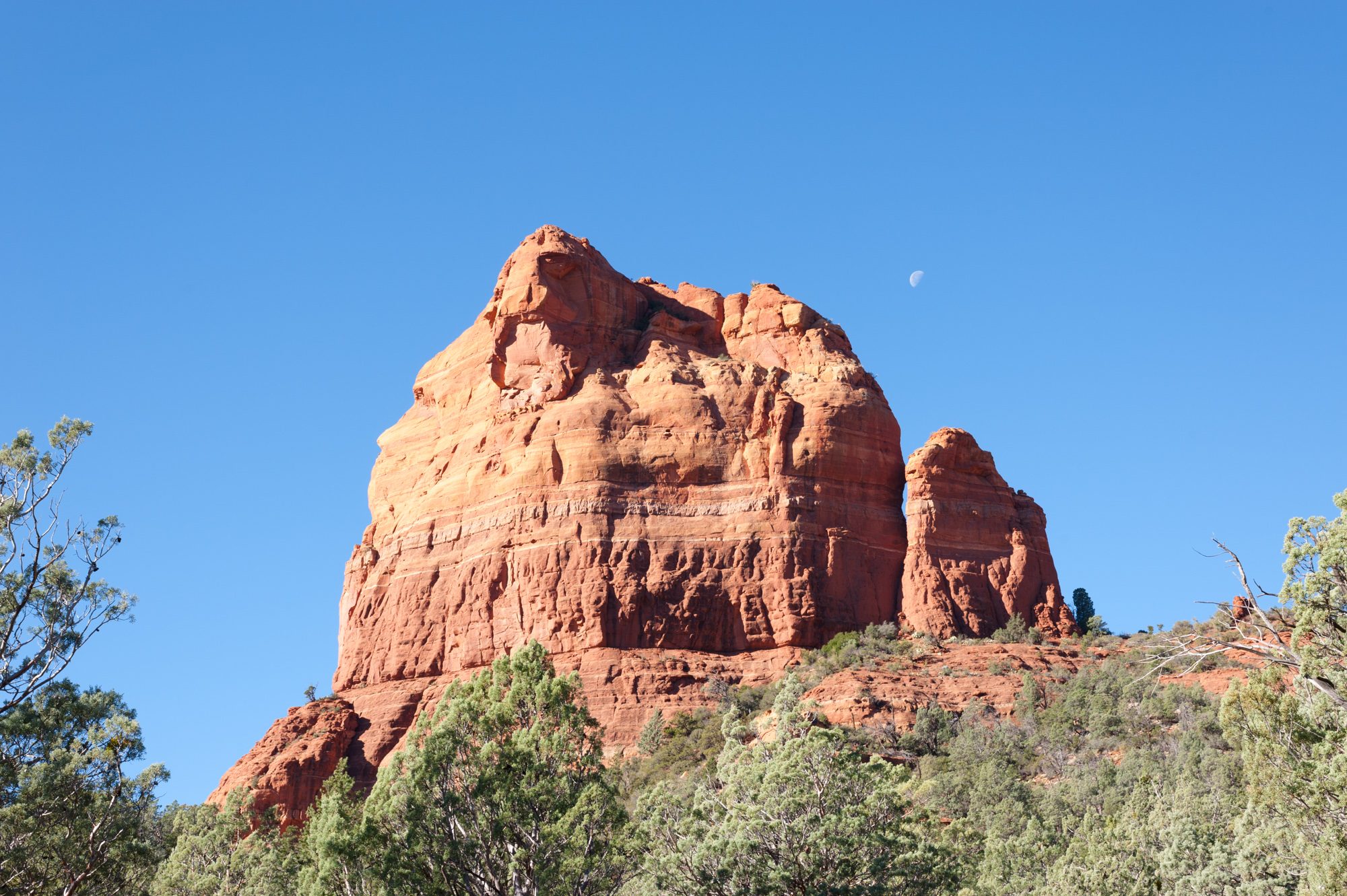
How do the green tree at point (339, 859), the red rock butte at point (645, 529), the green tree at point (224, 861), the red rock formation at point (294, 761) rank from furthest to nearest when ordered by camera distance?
1. the red rock butte at point (645, 529)
2. the red rock formation at point (294, 761)
3. the green tree at point (224, 861)
4. the green tree at point (339, 859)

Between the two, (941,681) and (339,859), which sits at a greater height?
(941,681)

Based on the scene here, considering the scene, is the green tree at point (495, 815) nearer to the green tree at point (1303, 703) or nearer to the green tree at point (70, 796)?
the green tree at point (70, 796)

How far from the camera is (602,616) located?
256 ft

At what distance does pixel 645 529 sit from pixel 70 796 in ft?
154

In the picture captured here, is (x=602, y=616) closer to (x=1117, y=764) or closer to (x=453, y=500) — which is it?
(x=453, y=500)

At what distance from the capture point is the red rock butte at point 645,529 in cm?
7819

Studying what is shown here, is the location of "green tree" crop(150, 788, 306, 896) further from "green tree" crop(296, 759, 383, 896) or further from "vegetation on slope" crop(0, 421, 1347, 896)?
"green tree" crop(296, 759, 383, 896)

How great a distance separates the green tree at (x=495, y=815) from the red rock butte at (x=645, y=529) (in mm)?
38793

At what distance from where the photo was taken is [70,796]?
1406 inches

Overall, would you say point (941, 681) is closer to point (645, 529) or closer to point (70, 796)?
point (645, 529)

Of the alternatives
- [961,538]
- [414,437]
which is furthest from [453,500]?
[961,538]

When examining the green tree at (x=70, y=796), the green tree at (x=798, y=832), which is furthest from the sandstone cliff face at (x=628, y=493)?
the green tree at (x=798, y=832)

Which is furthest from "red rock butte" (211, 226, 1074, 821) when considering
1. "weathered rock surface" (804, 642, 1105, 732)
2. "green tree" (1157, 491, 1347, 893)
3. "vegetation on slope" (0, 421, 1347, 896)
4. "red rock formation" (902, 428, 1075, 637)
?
"green tree" (1157, 491, 1347, 893)

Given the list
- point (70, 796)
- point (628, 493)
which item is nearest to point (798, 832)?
point (70, 796)
